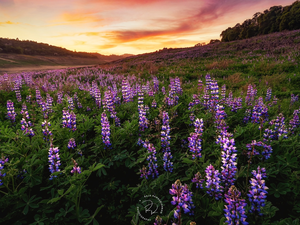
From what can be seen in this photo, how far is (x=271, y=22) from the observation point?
3969 centimetres

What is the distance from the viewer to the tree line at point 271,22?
33031 mm

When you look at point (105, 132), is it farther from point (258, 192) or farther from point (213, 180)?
point (258, 192)

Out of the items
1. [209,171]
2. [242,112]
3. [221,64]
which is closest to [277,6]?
[221,64]

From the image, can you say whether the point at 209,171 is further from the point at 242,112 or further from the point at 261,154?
the point at 242,112

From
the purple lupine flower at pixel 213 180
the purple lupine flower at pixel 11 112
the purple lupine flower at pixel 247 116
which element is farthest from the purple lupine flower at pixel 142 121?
the purple lupine flower at pixel 11 112

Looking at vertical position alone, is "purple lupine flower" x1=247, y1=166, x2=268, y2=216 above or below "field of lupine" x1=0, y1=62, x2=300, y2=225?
above

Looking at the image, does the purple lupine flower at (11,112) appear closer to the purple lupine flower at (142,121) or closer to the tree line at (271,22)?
the purple lupine flower at (142,121)

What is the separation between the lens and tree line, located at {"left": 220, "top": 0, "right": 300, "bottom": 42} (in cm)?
3303

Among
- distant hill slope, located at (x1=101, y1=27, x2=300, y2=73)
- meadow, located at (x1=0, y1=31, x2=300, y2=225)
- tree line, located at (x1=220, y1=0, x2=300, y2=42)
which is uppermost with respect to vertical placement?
tree line, located at (x1=220, y1=0, x2=300, y2=42)

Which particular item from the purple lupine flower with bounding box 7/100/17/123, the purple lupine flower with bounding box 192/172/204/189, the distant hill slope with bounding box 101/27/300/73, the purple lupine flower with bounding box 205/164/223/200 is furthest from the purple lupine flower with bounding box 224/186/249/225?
the distant hill slope with bounding box 101/27/300/73

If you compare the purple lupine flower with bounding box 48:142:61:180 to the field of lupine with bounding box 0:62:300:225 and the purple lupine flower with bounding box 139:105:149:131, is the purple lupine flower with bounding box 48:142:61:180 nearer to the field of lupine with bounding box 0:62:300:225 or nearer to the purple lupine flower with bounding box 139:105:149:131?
the field of lupine with bounding box 0:62:300:225

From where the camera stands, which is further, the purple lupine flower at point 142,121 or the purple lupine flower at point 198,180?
the purple lupine flower at point 142,121

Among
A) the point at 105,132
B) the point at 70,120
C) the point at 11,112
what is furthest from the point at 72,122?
the point at 11,112

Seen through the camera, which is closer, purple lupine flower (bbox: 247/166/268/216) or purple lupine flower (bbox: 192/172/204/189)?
purple lupine flower (bbox: 247/166/268/216)
